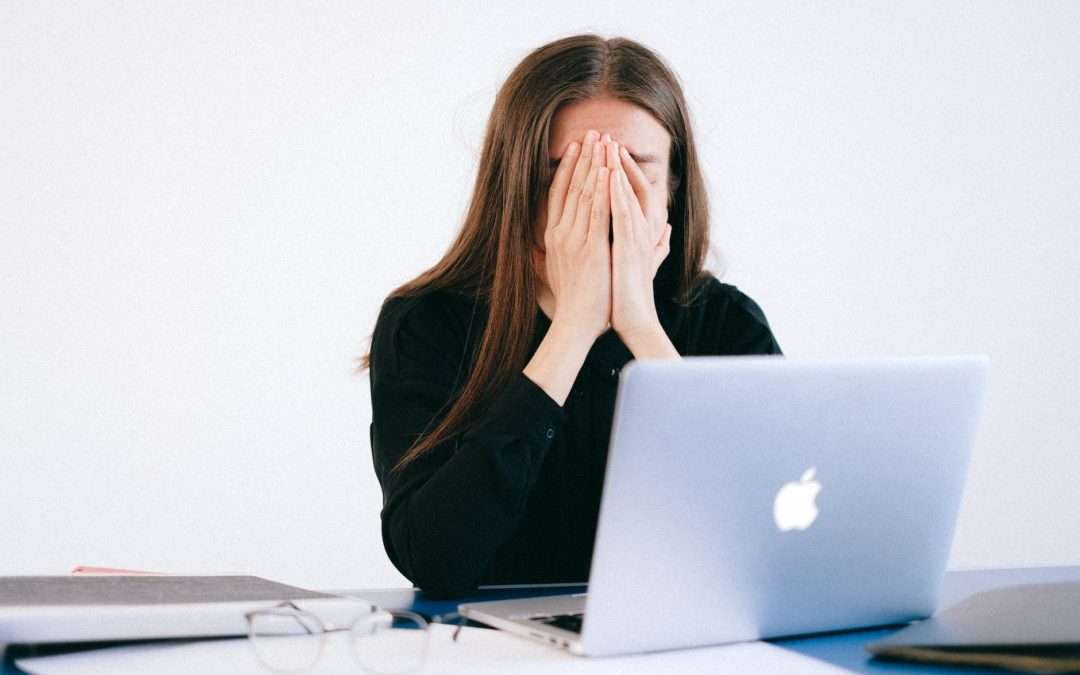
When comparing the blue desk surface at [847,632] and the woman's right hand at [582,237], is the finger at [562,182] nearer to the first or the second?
the woman's right hand at [582,237]

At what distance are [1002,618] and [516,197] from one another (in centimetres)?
82

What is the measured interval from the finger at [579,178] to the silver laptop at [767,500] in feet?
1.96

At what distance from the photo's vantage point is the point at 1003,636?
0.90 metres

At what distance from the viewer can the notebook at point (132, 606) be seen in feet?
2.88

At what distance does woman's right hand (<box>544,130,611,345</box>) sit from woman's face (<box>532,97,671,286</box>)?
3 centimetres

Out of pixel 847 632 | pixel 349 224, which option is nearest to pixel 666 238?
pixel 847 632

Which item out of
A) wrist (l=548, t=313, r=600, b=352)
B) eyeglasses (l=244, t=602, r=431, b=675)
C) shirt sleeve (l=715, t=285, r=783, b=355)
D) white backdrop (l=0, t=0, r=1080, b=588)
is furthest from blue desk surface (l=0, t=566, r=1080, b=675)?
white backdrop (l=0, t=0, r=1080, b=588)

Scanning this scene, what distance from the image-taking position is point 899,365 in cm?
97

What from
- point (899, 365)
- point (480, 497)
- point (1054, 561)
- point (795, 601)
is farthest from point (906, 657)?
point (1054, 561)

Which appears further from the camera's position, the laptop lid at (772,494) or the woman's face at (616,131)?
the woman's face at (616,131)

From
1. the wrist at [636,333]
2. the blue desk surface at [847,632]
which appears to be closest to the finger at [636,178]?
the wrist at [636,333]

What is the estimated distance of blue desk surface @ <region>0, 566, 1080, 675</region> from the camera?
92 centimetres

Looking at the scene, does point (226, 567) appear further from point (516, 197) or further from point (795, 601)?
point (795, 601)

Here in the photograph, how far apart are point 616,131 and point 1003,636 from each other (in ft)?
2.82
